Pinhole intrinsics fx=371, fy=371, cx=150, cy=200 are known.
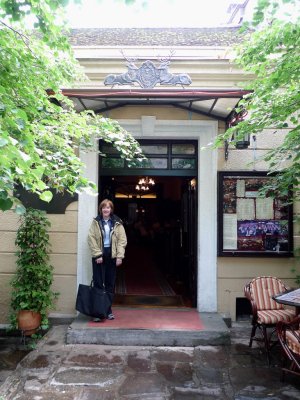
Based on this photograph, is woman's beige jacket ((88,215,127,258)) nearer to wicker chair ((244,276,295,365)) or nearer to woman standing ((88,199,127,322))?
woman standing ((88,199,127,322))

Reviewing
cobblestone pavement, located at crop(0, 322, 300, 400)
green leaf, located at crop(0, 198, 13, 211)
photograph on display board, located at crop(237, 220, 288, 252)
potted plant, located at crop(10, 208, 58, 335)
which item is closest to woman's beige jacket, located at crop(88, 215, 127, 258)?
potted plant, located at crop(10, 208, 58, 335)

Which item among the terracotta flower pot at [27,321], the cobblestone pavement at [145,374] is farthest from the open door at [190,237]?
the terracotta flower pot at [27,321]

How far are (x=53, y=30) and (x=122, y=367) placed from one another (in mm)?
3864

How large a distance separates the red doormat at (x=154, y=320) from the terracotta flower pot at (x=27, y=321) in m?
0.81

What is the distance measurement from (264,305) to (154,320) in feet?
5.61

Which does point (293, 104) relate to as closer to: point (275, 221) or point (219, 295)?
point (275, 221)

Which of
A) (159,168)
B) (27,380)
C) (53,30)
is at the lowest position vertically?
(27,380)

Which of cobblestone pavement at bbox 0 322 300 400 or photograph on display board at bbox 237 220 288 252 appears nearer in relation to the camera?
cobblestone pavement at bbox 0 322 300 400

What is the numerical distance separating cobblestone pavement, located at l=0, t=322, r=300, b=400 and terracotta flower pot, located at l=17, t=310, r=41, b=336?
36 centimetres

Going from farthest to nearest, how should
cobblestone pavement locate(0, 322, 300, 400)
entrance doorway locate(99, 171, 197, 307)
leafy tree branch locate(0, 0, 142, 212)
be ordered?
entrance doorway locate(99, 171, 197, 307) → cobblestone pavement locate(0, 322, 300, 400) → leafy tree branch locate(0, 0, 142, 212)

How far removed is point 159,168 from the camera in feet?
21.9

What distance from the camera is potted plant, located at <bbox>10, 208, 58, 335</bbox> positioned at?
18.3 feet

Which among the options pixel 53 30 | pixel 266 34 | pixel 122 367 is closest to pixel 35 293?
pixel 122 367

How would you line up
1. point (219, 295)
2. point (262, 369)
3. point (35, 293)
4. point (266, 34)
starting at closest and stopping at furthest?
point (266, 34) → point (262, 369) → point (35, 293) → point (219, 295)
